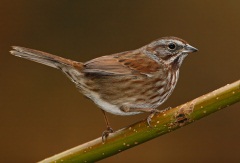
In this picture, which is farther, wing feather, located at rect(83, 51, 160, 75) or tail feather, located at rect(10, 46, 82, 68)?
wing feather, located at rect(83, 51, 160, 75)

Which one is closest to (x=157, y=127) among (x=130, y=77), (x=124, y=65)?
(x=130, y=77)

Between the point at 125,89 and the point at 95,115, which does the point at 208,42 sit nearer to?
the point at 95,115

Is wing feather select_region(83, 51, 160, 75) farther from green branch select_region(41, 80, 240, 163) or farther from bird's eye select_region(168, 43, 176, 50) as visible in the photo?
green branch select_region(41, 80, 240, 163)

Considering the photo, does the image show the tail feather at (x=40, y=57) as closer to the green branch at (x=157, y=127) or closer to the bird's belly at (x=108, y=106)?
the bird's belly at (x=108, y=106)

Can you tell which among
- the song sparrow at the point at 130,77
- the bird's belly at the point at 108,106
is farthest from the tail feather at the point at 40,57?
the bird's belly at the point at 108,106

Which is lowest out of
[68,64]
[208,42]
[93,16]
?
[68,64]

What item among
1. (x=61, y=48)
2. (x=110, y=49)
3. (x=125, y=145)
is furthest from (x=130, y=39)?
(x=125, y=145)

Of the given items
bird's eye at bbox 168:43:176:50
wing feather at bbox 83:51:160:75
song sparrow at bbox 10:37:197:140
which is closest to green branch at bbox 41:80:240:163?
song sparrow at bbox 10:37:197:140

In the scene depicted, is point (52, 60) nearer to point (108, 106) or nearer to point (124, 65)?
point (108, 106)
